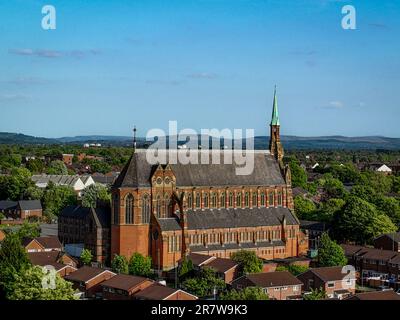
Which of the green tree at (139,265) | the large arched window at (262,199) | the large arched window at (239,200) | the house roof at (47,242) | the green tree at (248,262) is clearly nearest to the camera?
the green tree at (248,262)

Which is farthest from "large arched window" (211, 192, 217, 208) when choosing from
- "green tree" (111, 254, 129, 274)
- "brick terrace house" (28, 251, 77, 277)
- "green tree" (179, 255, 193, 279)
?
"brick terrace house" (28, 251, 77, 277)

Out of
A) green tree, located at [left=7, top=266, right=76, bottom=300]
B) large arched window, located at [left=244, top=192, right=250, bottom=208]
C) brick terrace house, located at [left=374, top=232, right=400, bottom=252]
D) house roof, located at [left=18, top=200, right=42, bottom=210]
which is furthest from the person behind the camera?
house roof, located at [left=18, top=200, right=42, bottom=210]

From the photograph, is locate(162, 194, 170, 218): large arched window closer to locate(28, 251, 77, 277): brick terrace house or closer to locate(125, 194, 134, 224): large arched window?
locate(125, 194, 134, 224): large arched window

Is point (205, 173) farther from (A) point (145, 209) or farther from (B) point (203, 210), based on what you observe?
(A) point (145, 209)

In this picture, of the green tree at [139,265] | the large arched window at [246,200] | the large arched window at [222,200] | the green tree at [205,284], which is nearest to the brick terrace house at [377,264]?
the large arched window at [246,200]

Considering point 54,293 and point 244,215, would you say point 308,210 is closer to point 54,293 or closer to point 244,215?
point 244,215

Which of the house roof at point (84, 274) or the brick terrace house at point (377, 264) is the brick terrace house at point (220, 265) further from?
the brick terrace house at point (377, 264)
